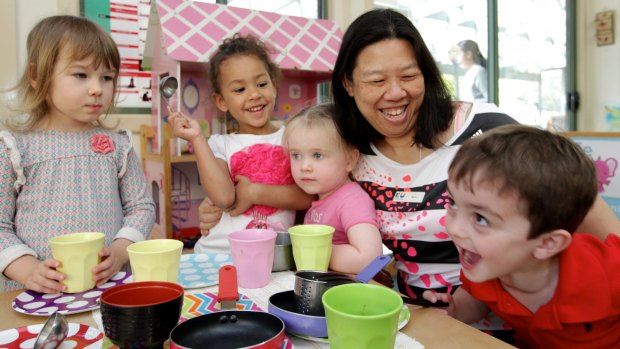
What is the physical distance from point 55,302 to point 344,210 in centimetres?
66

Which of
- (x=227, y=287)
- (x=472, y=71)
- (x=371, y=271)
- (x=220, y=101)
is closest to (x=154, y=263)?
(x=227, y=287)

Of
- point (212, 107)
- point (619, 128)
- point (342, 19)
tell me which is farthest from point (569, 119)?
point (212, 107)

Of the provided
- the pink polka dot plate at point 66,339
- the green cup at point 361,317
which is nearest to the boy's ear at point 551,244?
the green cup at point 361,317

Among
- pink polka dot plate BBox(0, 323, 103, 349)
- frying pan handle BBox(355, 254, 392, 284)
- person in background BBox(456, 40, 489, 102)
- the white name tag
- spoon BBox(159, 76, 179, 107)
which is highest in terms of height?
person in background BBox(456, 40, 489, 102)

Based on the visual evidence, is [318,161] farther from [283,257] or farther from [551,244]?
[551,244]

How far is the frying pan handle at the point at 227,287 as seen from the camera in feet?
2.52

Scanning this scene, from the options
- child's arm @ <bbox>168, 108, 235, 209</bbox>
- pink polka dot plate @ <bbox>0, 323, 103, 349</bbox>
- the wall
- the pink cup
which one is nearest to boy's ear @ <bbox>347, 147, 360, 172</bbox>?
child's arm @ <bbox>168, 108, 235, 209</bbox>

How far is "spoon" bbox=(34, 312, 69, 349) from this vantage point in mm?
629

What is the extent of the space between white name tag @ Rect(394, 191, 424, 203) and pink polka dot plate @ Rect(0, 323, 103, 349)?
2.54 ft

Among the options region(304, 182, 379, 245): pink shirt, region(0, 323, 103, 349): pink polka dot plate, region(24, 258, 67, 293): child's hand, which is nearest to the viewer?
region(0, 323, 103, 349): pink polka dot plate

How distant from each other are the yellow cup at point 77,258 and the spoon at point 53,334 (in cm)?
20

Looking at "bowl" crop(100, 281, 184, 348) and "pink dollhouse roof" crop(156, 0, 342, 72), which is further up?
"pink dollhouse roof" crop(156, 0, 342, 72)

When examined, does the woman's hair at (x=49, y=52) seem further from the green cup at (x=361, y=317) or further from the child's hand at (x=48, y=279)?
the green cup at (x=361, y=317)

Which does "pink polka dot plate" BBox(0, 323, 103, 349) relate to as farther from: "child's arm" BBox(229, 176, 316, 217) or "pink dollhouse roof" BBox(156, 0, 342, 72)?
"pink dollhouse roof" BBox(156, 0, 342, 72)
